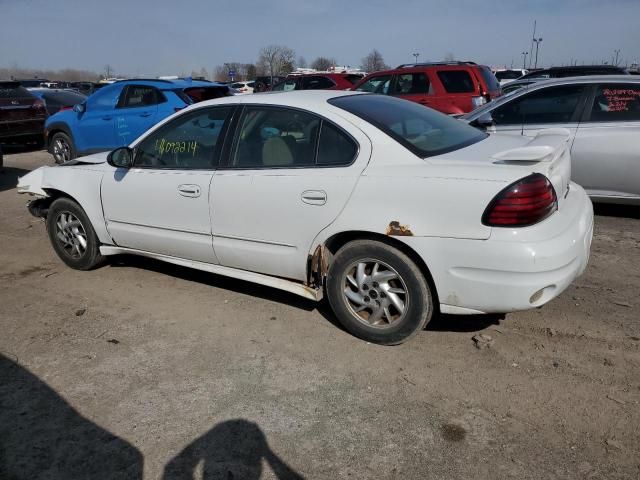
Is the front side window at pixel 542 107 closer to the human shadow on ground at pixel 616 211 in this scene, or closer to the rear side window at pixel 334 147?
the human shadow on ground at pixel 616 211

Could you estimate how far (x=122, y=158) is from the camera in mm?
4457

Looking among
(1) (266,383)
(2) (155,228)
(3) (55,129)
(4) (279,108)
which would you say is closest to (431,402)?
(1) (266,383)

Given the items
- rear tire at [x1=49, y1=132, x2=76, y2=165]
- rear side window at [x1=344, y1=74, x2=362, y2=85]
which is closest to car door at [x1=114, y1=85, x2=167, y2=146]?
rear tire at [x1=49, y1=132, x2=76, y2=165]

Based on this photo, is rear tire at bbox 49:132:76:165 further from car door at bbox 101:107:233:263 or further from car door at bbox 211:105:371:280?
car door at bbox 211:105:371:280

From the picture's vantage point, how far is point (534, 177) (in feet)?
9.91

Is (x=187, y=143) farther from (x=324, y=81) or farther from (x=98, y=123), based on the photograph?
(x=324, y=81)

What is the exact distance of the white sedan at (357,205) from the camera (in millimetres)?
3025

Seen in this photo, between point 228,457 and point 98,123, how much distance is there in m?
8.85

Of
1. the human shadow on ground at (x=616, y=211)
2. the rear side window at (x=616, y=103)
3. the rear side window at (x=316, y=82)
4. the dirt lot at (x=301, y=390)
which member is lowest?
the dirt lot at (x=301, y=390)

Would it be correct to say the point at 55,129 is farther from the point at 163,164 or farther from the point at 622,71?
the point at 622,71

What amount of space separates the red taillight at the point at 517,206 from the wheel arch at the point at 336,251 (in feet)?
1.65

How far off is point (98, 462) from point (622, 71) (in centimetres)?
1510

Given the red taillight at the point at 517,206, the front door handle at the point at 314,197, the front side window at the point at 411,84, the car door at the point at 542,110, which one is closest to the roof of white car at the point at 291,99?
the front door handle at the point at 314,197

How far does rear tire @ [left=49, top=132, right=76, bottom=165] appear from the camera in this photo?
10.7m
